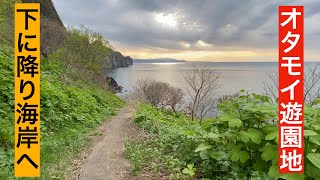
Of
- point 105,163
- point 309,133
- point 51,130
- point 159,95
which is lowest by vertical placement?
point 105,163

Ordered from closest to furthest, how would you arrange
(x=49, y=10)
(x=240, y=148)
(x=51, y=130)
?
(x=240, y=148) → (x=51, y=130) → (x=49, y=10)

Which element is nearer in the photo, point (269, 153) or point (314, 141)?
point (314, 141)

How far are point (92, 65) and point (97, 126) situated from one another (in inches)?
1004

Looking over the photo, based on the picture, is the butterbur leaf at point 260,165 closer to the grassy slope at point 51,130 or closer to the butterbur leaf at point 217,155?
the butterbur leaf at point 217,155

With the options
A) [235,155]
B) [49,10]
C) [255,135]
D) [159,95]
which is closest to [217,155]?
[235,155]

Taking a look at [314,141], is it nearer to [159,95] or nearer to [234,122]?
[234,122]

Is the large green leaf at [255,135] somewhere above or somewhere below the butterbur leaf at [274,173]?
above

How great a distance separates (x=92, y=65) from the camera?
35.7 m

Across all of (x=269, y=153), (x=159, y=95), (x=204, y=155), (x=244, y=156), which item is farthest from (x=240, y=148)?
(x=159, y=95)

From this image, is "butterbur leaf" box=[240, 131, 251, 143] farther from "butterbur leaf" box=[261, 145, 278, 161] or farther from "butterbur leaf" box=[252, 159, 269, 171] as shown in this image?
"butterbur leaf" box=[252, 159, 269, 171]

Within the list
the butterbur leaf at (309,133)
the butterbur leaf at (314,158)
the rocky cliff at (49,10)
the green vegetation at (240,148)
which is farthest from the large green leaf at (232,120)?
the rocky cliff at (49,10)

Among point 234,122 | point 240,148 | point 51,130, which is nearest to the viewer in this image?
point 234,122

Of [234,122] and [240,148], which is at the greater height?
[234,122]

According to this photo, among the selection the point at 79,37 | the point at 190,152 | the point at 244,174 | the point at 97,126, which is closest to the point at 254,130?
the point at 244,174
